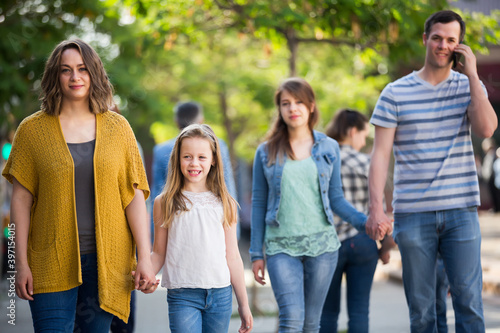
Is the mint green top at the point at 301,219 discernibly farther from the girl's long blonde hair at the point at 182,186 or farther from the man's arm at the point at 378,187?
the girl's long blonde hair at the point at 182,186

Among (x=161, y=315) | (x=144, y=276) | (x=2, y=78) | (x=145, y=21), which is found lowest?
(x=161, y=315)

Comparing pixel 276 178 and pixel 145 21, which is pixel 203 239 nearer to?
pixel 276 178

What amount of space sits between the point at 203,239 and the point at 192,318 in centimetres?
44

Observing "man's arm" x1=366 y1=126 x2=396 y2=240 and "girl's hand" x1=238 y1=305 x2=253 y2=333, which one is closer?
"girl's hand" x1=238 y1=305 x2=253 y2=333

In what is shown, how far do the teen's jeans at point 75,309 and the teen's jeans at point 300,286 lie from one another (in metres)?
1.38

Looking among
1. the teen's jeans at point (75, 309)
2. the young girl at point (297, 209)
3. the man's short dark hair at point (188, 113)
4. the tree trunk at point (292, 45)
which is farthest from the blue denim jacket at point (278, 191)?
the tree trunk at point (292, 45)

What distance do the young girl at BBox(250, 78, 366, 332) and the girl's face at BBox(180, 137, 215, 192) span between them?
0.87m

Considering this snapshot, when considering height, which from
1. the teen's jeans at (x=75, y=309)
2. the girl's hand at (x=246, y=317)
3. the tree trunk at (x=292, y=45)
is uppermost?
the tree trunk at (x=292, y=45)

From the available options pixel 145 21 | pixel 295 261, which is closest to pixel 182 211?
pixel 295 261

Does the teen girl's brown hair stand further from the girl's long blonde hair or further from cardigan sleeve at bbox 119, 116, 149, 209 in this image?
cardigan sleeve at bbox 119, 116, 149, 209

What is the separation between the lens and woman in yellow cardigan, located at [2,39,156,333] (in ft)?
12.3

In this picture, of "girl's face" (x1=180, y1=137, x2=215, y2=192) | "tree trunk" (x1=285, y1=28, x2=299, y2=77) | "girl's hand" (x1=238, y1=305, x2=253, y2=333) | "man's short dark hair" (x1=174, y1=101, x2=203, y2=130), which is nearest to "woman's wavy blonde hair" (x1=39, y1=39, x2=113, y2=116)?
"girl's face" (x1=180, y1=137, x2=215, y2=192)

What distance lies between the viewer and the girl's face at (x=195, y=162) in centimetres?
433

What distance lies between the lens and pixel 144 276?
12.7 ft
